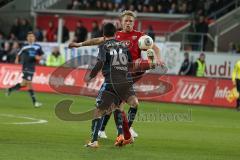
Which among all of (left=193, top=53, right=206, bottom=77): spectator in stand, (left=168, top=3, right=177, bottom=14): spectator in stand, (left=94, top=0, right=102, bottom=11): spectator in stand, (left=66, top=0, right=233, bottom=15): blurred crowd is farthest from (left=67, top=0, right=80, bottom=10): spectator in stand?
(left=193, top=53, right=206, bottom=77): spectator in stand

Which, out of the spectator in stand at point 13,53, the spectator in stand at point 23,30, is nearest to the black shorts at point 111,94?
the spectator in stand at point 13,53

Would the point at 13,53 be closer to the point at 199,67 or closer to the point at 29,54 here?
the point at 199,67

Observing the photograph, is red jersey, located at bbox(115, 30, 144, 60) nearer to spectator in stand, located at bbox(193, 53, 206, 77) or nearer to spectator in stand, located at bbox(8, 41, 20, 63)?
spectator in stand, located at bbox(193, 53, 206, 77)

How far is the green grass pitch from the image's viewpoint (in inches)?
→ 516

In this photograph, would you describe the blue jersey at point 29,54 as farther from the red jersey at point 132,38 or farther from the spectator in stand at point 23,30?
the spectator in stand at point 23,30

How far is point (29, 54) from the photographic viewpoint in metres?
25.1

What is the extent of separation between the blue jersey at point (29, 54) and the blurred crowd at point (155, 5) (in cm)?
1535

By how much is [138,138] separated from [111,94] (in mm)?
2322

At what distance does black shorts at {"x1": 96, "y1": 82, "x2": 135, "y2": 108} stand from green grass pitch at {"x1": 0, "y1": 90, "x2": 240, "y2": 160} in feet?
2.74

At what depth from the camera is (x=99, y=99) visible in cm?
1418

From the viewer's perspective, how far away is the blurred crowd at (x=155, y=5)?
1563 inches

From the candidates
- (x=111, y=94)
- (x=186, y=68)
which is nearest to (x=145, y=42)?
(x=111, y=94)

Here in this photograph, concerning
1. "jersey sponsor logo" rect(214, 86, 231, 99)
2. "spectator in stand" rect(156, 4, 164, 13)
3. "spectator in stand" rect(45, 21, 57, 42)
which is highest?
"spectator in stand" rect(156, 4, 164, 13)

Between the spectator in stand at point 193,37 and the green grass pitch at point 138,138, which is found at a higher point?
the spectator in stand at point 193,37
